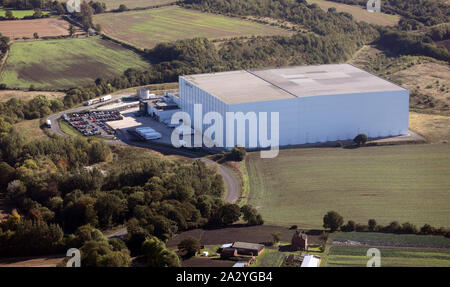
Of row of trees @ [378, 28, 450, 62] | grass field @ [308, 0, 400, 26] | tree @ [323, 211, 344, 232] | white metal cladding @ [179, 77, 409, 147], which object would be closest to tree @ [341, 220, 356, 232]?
tree @ [323, 211, 344, 232]

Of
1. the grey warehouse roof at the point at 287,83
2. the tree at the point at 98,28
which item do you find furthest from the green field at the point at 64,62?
the grey warehouse roof at the point at 287,83

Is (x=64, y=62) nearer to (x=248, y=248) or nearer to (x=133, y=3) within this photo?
(x=133, y=3)

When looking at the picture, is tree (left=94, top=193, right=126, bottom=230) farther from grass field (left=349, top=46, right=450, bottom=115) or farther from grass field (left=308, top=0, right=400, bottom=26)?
grass field (left=308, top=0, right=400, bottom=26)

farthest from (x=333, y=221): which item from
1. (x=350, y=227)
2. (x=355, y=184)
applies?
(x=355, y=184)

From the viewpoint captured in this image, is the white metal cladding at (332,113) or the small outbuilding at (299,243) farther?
the white metal cladding at (332,113)

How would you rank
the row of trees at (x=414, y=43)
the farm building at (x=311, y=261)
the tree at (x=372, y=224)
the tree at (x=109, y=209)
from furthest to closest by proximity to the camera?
the row of trees at (x=414, y=43) → the tree at (x=109, y=209) → the tree at (x=372, y=224) → the farm building at (x=311, y=261)

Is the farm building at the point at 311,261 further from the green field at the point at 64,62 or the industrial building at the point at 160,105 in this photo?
the green field at the point at 64,62
